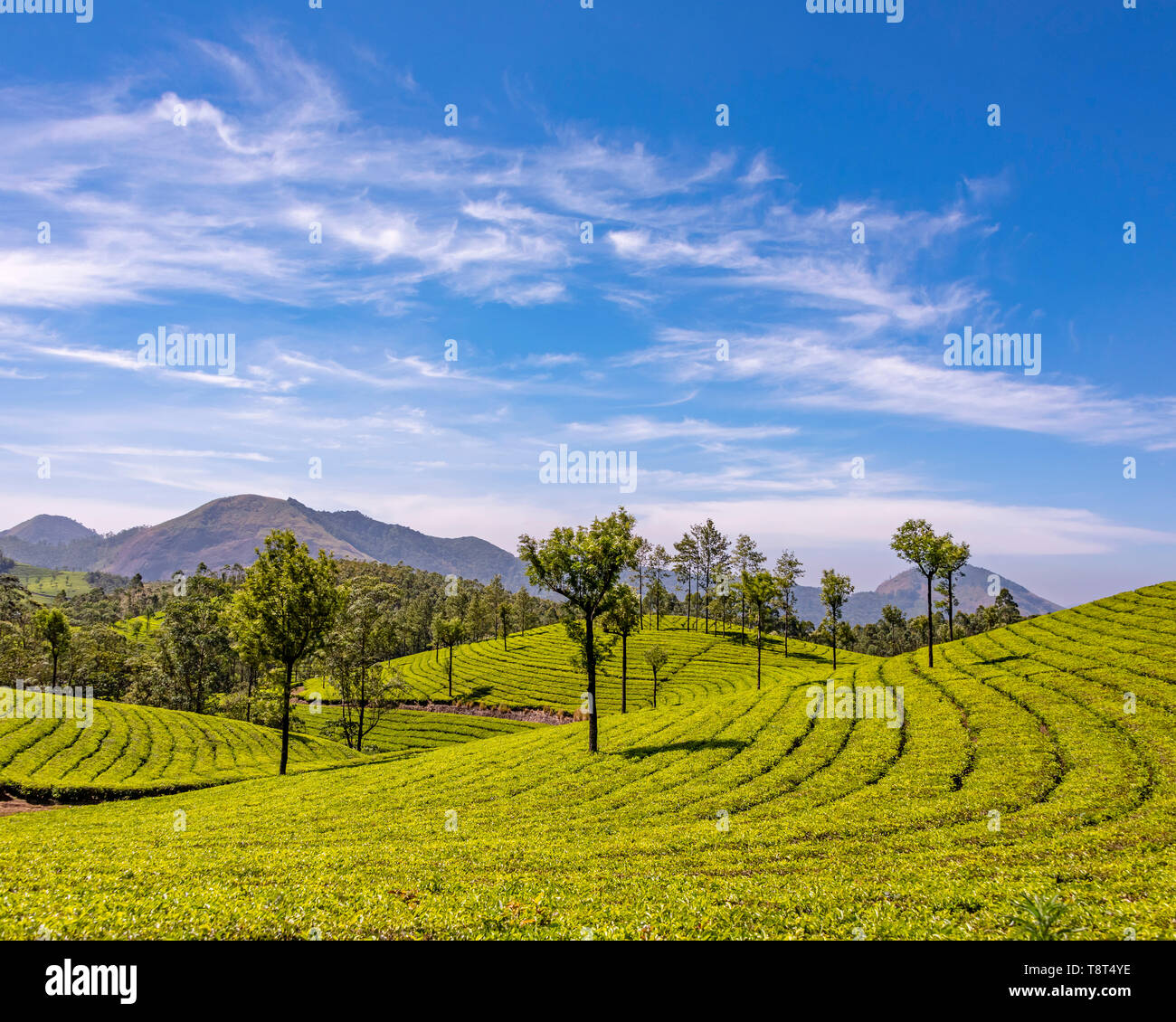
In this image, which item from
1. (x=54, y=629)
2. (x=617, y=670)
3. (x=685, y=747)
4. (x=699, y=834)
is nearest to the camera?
(x=699, y=834)

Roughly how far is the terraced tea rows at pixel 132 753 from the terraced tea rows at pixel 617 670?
2883 centimetres

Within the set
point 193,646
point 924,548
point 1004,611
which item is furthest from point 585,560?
point 1004,611

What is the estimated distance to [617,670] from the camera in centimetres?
10581

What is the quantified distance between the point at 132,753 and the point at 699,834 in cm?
5285

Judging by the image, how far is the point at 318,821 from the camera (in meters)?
26.4

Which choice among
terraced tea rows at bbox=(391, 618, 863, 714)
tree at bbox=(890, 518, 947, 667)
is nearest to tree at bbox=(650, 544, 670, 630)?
terraced tea rows at bbox=(391, 618, 863, 714)

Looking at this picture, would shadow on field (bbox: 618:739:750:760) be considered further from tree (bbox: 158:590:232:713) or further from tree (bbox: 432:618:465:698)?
tree (bbox: 158:590:232:713)

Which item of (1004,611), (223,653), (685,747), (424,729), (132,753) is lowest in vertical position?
(424,729)

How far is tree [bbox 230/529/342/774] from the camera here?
1602 inches

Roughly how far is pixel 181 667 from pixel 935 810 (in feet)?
403

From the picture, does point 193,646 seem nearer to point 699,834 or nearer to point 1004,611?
point 699,834

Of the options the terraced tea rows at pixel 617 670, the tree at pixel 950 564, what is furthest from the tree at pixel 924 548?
the terraced tea rows at pixel 617 670
